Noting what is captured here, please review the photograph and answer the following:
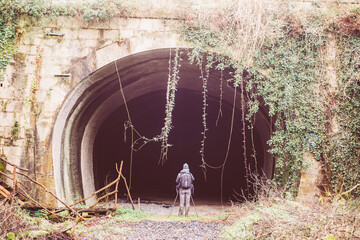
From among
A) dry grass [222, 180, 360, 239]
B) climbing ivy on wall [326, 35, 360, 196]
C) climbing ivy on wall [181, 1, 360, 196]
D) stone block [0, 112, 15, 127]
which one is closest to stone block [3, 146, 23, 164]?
stone block [0, 112, 15, 127]

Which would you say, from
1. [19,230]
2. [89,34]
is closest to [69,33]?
[89,34]

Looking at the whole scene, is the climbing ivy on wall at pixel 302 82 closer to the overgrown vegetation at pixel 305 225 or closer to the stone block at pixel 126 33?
the stone block at pixel 126 33

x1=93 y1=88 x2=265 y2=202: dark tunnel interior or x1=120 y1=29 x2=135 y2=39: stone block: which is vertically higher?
x1=120 y1=29 x2=135 y2=39: stone block

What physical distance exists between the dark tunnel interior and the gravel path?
16.0 ft

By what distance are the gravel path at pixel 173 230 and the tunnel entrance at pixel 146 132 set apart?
2182 mm

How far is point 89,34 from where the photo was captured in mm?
7293

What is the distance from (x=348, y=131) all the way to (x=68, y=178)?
651cm

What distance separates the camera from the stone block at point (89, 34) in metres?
7.28

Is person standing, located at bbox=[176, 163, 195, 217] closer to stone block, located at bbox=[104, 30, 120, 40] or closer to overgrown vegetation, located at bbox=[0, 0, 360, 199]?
Answer: overgrown vegetation, located at bbox=[0, 0, 360, 199]

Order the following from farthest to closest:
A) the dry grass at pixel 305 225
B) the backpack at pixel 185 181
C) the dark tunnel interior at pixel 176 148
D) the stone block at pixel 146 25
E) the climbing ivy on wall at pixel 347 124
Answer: the dark tunnel interior at pixel 176 148 < the backpack at pixel 185 181 < the stone block at pixel 146 25 < the climbing ivy on wall at pixel 347 124 < the dry grass at pixel 305 225

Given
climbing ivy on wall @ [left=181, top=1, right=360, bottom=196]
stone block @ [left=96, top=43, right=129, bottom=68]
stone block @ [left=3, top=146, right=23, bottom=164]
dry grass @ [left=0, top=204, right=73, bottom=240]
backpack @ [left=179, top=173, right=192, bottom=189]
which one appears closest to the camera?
dry grass @ [left=0, top=204, right=73, bottom=240]

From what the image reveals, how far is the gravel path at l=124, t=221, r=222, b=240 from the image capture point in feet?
18.8

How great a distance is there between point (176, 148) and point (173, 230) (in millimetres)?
8963

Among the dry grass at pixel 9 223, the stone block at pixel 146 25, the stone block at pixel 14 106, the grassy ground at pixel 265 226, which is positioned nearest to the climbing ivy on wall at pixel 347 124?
the grassy ground at pixel 265 226
